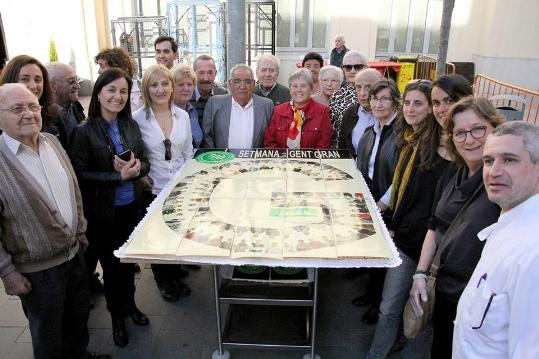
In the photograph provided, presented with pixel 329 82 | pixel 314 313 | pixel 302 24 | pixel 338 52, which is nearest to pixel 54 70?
pixel 329 82

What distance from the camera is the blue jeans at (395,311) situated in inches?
93.2

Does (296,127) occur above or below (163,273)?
above

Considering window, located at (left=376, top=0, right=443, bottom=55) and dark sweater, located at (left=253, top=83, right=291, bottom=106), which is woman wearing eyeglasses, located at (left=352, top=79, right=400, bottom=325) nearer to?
dark sweater, located at (left=253, top=83, right=291, bottom=106)

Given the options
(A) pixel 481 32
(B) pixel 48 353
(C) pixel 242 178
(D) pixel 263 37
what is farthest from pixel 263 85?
(A) pixel 481 32

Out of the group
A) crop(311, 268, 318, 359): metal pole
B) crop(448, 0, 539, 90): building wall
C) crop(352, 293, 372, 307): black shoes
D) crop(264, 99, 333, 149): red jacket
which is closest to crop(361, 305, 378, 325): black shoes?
crop(352, 293, 372, 307): black shoes

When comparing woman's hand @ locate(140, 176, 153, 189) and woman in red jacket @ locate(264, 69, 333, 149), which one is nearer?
woman's hand @ locate(140, 176, 153, 189)

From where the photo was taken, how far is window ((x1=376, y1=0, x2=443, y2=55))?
12.3 metres

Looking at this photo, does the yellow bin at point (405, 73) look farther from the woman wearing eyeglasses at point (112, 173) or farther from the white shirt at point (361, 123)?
the woman wearing eyeglasses at point (112, 173)

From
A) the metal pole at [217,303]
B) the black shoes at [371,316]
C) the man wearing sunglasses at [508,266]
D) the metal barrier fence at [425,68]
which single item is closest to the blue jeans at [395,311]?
the black shoes at [371,316]

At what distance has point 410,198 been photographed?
2340mm

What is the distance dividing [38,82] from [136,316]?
1.76 m

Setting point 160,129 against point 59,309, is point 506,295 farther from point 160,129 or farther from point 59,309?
point 160,129

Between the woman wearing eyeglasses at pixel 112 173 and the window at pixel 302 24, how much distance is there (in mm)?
10670

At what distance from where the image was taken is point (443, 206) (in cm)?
200
